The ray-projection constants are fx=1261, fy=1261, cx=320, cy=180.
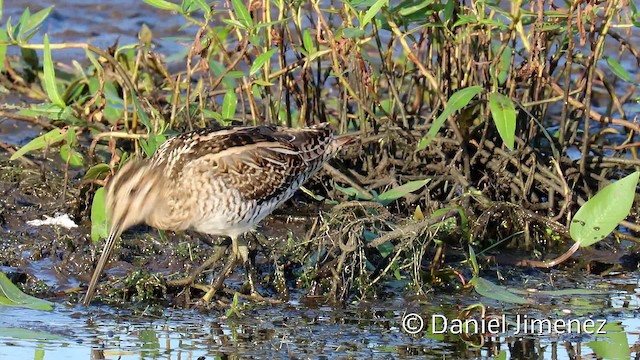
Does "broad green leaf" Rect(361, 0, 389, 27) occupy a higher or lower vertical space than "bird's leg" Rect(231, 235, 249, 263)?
higher

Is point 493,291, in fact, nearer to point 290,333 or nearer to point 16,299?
point 290,333

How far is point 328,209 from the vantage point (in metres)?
7.85

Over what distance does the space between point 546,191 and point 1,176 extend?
3.49m

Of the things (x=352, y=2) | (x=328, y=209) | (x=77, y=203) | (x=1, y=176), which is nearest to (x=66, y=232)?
(x=77, y=203)

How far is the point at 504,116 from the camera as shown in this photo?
21.6 ft

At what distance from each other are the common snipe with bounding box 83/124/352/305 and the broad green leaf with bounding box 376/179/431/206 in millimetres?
608

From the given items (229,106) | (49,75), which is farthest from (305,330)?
(49,75)

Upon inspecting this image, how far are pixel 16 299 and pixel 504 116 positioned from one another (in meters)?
2.65

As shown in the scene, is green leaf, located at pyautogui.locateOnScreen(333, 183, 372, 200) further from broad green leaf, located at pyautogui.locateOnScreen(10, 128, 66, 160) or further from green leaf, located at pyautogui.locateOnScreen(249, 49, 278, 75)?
broad green leaf, located at pyautogui.locateOnScreen(10, 128, 66, 160)

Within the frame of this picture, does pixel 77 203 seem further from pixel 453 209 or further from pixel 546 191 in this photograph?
pixel 546 191

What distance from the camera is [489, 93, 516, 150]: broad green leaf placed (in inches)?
257

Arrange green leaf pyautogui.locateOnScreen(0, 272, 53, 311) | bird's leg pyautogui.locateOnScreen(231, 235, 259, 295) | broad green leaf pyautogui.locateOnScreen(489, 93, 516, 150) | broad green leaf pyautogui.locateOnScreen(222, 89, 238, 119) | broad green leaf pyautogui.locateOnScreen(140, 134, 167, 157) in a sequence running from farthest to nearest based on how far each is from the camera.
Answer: broad green leaf pyautogui.locateOnScreen(222, 89, 238, 119) → broad green leaf pyautogui.locateOnScreen(140, 134, 167, 157) → bird's leg pyautogui.locateOnScreen(231, 235, 259, 295) → broad green leaf pyautogui.locateOnScreen(489, 93, 516, 150) → green leaf pyautogui.locateOnScreen(0, 272, 53, 311)

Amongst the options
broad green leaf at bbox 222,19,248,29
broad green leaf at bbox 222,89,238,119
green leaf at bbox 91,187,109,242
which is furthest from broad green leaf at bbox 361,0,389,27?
green leaf at bbox 91,187,109,242

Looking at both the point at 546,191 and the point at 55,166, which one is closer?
the point at 546,191
